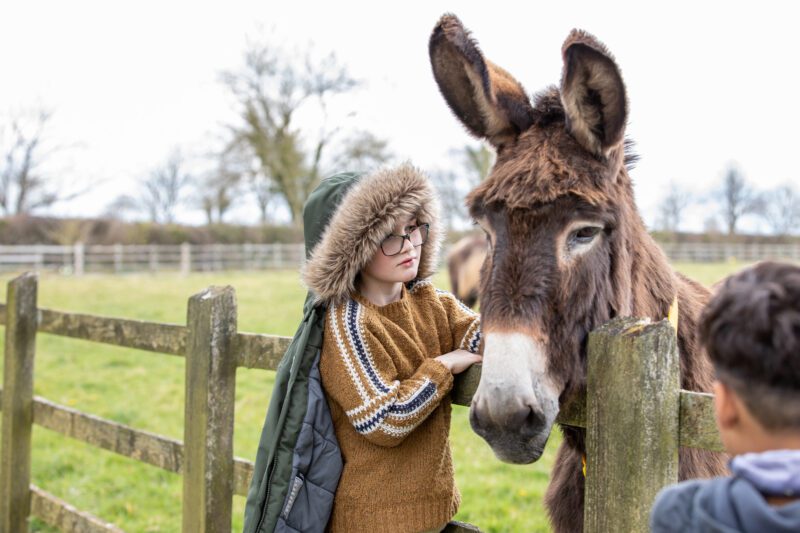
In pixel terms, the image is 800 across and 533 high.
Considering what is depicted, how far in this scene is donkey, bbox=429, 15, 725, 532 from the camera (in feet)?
5.93

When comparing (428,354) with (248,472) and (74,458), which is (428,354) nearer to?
(248,472)

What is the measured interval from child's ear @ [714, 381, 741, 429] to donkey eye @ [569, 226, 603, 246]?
0.88m

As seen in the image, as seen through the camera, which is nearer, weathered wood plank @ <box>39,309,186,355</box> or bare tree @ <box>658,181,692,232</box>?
weathered wood plank @ <box>39,309,186,355</box>

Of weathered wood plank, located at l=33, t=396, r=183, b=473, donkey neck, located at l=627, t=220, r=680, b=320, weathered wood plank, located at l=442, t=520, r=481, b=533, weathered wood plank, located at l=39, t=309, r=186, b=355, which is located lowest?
weathered wood plank, located at l=33, t=396, r=183, b=473

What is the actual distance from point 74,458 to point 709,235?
49.0 metres

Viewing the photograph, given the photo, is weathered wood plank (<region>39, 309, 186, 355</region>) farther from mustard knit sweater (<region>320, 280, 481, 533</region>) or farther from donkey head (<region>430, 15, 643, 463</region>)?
donkey head (<region>430, 15, 643, 463</region>)

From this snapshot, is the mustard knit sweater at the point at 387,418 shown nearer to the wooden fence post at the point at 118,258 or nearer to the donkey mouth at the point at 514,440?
the donkey mouth at the point at 514,440

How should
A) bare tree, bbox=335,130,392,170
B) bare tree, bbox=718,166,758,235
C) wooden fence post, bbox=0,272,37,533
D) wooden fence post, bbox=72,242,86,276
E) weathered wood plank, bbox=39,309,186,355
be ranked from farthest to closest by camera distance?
bare tree, bbox=718,166,758,235
bare tree, bbox=335,130,392,170
wooden fence post, bbox=72,242,86,276
wooden fence post, bbox=0,272,37,533
weathered wood plank, bbox=39,309,186,355

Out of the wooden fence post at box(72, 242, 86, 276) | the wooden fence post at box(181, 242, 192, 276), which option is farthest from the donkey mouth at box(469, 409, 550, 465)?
the wooden fence post at box(181, 242, 192, 276)

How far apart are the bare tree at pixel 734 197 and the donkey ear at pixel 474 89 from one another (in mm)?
54619

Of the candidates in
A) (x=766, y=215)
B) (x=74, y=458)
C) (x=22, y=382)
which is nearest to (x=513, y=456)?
(x=22, y=382)

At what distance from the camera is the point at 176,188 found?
57.6 meters

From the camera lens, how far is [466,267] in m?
15.5

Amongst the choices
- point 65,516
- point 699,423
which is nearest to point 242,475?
point 65,516
